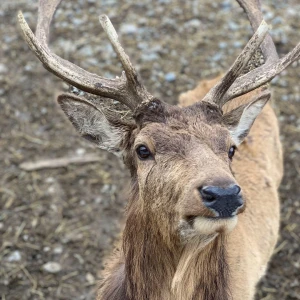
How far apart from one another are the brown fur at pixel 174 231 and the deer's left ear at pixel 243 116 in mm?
382

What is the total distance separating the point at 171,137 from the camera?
3.86 m

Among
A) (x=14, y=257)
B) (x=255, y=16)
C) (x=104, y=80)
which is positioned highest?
(x=255, y=16)

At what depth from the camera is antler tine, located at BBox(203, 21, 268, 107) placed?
4.18 meters

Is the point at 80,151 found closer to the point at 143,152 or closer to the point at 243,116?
the point at 243,116

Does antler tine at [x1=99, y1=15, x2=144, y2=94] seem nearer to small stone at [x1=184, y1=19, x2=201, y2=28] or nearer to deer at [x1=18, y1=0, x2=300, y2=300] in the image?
deer at [x1=18, y1=0, x2=300, y2=300]

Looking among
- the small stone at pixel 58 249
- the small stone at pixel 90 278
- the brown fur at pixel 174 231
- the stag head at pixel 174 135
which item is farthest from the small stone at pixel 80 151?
the stag head at pixel 174 135

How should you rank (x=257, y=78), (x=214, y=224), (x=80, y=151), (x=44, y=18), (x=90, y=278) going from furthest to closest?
(x=80, y=151), (x=90, y=278), (x=44, y=18), (x=257, y=78), (x=214, y=224)

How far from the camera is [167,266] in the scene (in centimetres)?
416

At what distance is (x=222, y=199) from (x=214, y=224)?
0.70 ft

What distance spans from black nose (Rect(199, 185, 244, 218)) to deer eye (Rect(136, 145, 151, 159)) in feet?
2.40

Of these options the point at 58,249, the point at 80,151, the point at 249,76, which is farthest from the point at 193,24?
the point at 249,76

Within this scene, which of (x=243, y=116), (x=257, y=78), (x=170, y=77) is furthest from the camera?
(x=170, y=77)

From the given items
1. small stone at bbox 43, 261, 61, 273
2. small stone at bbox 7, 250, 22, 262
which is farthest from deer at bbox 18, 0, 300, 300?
small stone at bbox 7, 250, 22, 262

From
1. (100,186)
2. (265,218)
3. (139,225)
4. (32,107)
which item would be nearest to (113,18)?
(32,107)
